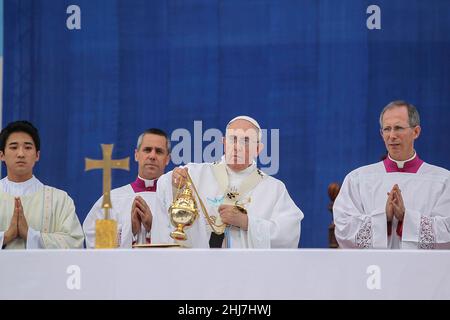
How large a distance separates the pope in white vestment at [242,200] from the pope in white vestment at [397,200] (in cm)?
36

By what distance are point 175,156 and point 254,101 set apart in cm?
75

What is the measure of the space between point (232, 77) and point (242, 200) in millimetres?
2333

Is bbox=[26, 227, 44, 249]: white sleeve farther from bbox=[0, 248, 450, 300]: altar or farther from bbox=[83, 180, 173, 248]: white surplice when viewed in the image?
bbox=[0, 248, 450, 300]: altar

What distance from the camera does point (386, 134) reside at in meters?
6.14

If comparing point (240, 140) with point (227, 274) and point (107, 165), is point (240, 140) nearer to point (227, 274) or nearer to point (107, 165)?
point (107, 165)

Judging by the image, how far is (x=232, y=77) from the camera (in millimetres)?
8203

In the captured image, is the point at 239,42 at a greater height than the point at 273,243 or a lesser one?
greater

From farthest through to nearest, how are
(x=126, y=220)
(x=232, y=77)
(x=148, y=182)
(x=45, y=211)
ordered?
1. (x=232, y=77)
2. (x=148, y=182)
3. (x=126, y=220)
4. (x=45, y=211)

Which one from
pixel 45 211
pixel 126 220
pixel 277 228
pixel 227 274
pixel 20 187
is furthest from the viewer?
pixel 126 220

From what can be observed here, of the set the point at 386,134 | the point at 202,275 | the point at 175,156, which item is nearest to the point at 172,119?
the point at 175,156

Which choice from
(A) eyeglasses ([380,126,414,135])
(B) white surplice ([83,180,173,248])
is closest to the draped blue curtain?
(B) white surplice ([83,180,173,248])

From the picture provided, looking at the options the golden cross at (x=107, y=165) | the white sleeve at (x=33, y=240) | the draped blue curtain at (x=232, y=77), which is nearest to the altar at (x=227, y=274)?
the golden cross at (x=107, y=165)

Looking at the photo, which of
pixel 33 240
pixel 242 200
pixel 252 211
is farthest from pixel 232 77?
pixel 33 240
